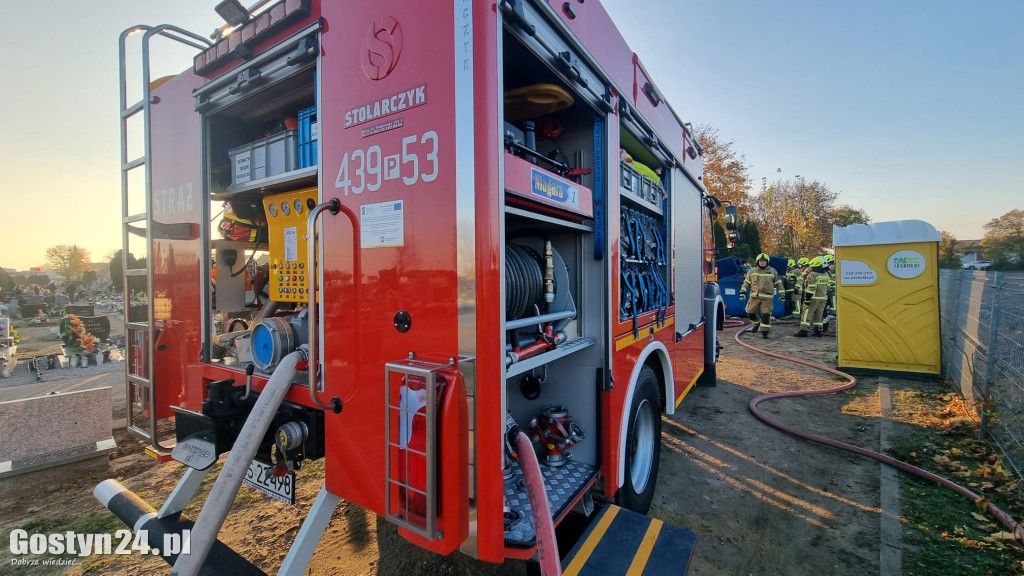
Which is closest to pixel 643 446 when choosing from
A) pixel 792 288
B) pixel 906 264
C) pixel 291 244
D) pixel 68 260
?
Result: pixel 291 244

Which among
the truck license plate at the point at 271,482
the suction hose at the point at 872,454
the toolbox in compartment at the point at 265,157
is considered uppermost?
the toolbox in compartment at the point at 265,157

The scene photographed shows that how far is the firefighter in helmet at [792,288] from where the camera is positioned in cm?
1416

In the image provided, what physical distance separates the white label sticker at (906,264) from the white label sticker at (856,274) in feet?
0.81

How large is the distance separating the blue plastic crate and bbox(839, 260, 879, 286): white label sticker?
862cm

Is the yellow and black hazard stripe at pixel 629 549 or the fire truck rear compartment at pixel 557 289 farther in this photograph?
the fire truck rear compartment at pixel 557 289

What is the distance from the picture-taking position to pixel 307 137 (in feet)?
7.59

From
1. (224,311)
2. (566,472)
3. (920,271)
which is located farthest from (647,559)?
(920,271)

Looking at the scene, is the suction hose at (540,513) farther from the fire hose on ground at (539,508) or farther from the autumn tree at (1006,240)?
the autumn tree at (1006,240)

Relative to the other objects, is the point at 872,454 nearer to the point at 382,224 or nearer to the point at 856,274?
the point at 856,274

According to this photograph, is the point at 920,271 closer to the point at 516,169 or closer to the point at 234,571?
the point at 516,169

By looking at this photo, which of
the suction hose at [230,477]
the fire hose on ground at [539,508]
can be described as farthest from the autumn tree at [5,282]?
the fire hose on ground at [539,508]

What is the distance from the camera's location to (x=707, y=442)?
4766 mm

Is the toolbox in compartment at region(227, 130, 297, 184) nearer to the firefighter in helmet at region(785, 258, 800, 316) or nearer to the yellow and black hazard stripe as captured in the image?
the yellow and black hazard stripe

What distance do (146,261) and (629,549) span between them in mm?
3204
